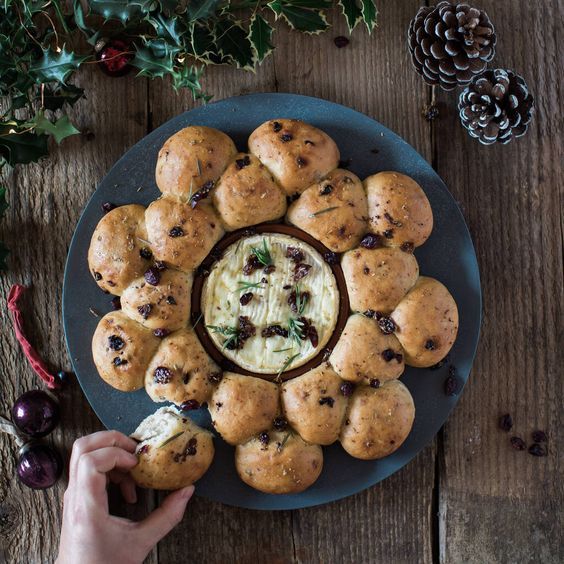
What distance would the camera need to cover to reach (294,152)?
2033mm

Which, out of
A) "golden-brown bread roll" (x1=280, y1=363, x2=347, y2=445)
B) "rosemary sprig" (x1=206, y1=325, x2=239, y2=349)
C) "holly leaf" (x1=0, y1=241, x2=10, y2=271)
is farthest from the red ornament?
"golden-brown bread roll" (x1=280, y1=363, x2=347, y2=445)

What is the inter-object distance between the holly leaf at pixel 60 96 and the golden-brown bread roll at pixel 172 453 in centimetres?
113

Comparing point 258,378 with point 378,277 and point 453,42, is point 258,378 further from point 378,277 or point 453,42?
point 453,42

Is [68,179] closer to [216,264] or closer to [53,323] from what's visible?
[53,323]

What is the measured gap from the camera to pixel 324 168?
207cm

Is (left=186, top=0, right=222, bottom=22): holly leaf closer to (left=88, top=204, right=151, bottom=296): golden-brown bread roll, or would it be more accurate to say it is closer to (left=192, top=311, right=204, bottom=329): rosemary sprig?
(left=88, top=204, right=151, bottom=296): golden-brown bread roll

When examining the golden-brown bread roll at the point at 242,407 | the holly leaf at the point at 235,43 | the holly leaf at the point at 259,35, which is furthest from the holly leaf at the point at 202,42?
the golden-brown bread roll at the point at 242,407

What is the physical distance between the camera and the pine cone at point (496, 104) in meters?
2.20

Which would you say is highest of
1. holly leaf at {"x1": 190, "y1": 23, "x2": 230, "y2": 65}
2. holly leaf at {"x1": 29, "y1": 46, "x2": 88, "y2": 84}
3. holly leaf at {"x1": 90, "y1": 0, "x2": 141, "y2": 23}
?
holly leaf at {"x1": 90, "y1": 0, "x2": 141, "y2": 23}

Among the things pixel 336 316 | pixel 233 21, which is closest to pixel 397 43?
pixel 233 21

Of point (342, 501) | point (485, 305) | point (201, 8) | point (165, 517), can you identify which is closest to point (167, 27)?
point (201, 8)

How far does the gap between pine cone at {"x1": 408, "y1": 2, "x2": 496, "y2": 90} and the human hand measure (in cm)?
158

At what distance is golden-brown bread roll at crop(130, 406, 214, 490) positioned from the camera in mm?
2002

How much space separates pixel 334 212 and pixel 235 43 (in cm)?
69
